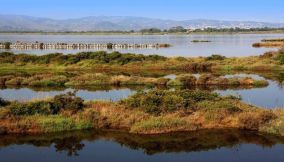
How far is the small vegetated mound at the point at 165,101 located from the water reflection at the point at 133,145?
212 centimetres

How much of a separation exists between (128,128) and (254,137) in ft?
21.0

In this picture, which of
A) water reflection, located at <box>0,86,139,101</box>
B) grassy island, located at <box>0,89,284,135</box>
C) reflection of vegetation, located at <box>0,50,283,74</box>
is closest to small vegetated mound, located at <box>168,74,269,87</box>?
A: water reflection, located at <box>0,86,139,101</box>

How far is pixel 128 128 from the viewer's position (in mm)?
24641

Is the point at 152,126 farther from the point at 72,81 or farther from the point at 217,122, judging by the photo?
the point at 72,81

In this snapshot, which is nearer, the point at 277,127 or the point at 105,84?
the point at 277,127

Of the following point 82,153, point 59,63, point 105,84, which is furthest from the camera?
point 59,63

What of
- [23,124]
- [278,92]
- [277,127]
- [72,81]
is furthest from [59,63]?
[277,127]

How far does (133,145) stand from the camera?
73.6ft

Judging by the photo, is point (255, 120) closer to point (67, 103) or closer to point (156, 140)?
point (156, 140)

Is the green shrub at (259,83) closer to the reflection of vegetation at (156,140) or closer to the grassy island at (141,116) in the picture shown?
the grassy island at (141,116)

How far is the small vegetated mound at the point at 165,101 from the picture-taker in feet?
83.6

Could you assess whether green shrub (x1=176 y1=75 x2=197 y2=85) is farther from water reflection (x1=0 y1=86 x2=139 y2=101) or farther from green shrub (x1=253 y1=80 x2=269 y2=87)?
green shrub (x1=253 y1=80 x2=269 y2=87)

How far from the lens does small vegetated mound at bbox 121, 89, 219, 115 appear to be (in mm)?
25469

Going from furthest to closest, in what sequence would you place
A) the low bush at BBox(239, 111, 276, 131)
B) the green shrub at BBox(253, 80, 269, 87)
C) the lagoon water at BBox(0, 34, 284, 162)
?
the green shrub at BBox(253, 80, 269, 87), the low bush at BBox(239, 111, 276, 131), the lagoon water at BBox(0, 34, 284, 162)
